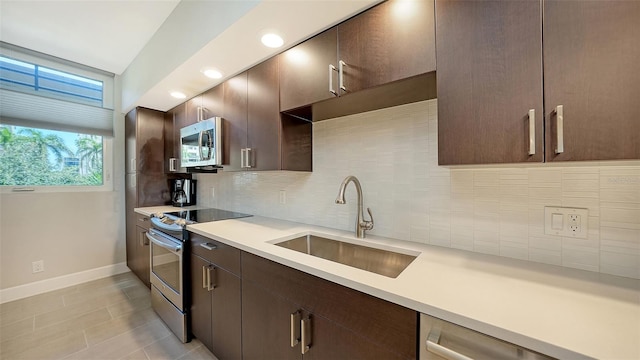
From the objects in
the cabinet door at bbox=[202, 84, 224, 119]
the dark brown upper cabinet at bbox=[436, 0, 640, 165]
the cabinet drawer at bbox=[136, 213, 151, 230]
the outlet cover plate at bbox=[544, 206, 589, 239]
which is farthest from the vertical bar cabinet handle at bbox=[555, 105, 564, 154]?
the cabinet drawer at bbox=[136, 213, 151, 230]

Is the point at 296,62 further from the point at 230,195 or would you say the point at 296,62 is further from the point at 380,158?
the point at 230,195

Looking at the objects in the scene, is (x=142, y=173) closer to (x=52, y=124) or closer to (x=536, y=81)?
(x=52, y=124)

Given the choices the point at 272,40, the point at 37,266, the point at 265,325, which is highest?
the point at 272,40

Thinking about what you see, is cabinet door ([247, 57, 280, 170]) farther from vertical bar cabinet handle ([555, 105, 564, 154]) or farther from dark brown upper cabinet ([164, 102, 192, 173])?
vertical bar cabinet handle ([555, 105, 564, 154])

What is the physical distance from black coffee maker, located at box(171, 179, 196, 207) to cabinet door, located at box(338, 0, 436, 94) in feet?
8.45

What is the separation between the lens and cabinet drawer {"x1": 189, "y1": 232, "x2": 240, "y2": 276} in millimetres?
1371


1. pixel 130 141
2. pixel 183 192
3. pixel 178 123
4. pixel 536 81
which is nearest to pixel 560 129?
pixel 536 81

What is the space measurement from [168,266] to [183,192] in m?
1.28

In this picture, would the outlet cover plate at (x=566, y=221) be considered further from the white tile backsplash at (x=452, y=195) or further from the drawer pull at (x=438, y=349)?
the drawer pull at (x=438, y=349)

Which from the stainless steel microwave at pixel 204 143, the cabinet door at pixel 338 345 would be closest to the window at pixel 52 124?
the stainless steel microwave at pixel 204 143

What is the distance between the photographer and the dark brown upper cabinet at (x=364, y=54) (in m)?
0.98

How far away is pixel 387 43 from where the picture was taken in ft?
3.46

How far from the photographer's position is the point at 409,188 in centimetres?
133

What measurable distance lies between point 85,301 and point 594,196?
12.7ft
